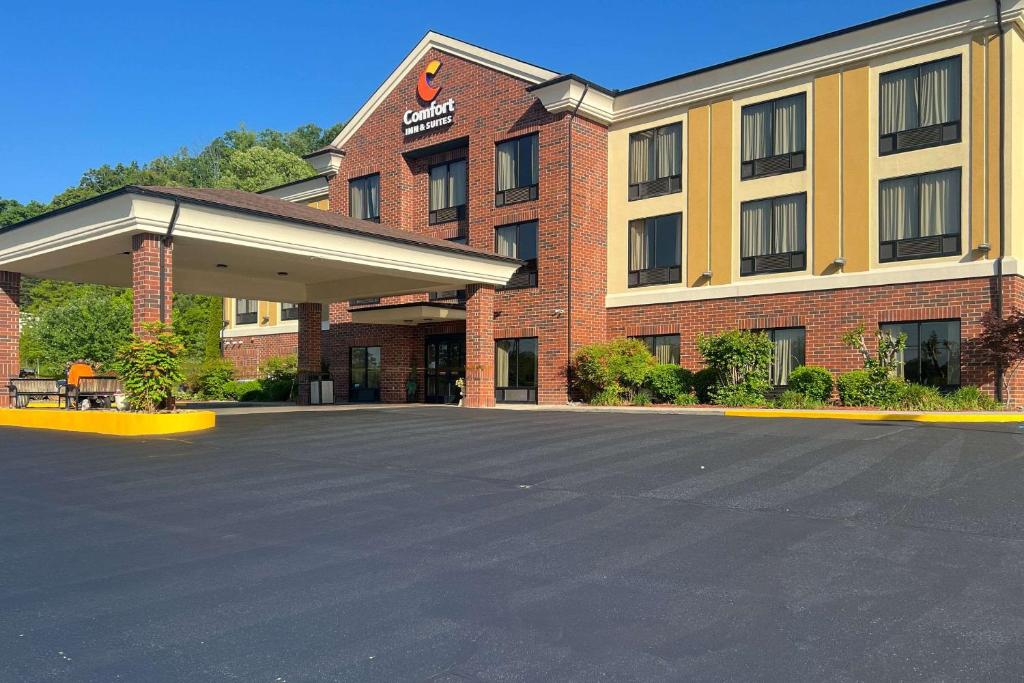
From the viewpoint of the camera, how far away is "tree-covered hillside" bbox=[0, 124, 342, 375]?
1706 inches

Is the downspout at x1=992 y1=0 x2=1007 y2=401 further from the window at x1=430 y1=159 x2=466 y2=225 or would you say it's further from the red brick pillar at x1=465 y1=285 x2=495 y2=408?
the window at x1=430 y1=159 x2=466 y2=225

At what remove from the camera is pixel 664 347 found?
24.3 metres

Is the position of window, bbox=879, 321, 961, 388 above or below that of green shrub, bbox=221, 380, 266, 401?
above

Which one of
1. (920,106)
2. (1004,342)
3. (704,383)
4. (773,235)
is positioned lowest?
(704,383)

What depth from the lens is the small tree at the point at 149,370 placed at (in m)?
14.7

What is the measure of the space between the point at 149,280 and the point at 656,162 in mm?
15388

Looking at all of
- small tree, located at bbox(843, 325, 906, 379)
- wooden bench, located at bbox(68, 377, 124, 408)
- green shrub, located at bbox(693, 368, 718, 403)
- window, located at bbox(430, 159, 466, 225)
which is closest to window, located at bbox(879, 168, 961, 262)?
small tree, located at bbox(843, 325, 906, 379)

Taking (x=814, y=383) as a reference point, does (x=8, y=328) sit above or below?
above

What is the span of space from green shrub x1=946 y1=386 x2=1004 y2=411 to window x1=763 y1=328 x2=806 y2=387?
3913 millimetres

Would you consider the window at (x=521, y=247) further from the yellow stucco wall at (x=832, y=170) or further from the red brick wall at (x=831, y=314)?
the red brick wall at (x=831, y=314)

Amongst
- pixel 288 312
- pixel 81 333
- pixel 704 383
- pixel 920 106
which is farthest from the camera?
pixel 81 333

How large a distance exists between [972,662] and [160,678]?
12.8 feet

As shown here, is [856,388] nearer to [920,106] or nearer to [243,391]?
[920,106]

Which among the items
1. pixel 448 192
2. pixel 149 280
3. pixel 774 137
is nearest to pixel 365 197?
pixel 448 192
